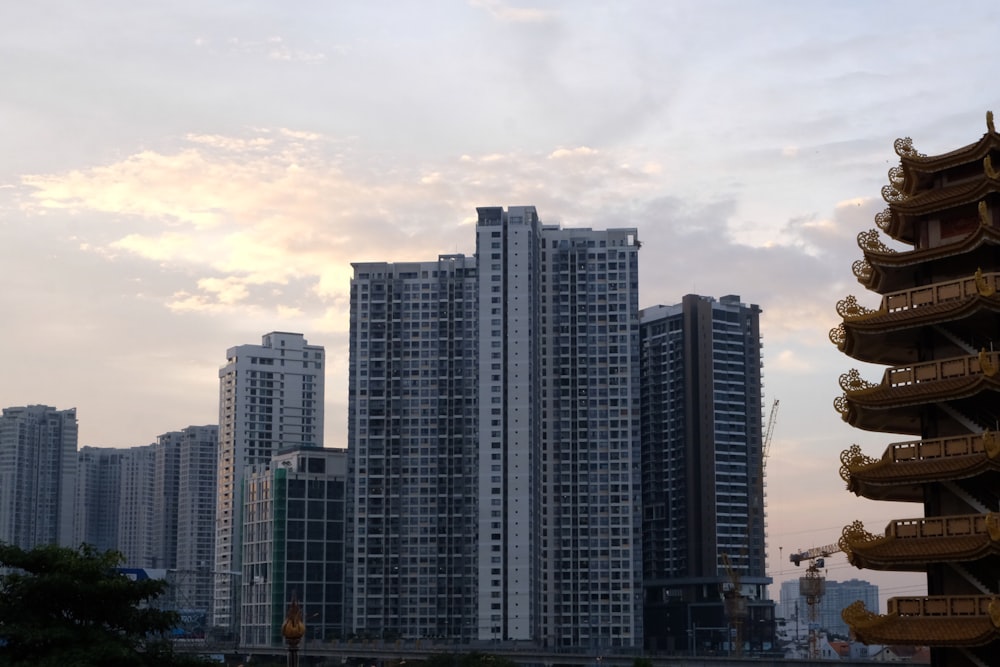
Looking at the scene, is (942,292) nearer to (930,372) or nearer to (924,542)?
(930,372)

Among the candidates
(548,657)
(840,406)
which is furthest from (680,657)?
(840,406)

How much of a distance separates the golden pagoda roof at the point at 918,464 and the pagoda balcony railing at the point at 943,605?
383cm

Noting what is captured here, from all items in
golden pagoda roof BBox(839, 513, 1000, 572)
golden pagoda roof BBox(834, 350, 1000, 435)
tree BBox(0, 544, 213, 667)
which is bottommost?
tree BBox(0, 544, 213, 667)

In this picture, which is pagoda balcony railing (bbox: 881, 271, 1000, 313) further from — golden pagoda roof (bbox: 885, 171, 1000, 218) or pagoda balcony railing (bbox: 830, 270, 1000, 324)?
golden pagoda roof (bbox: 885, 171, 1000, 218)

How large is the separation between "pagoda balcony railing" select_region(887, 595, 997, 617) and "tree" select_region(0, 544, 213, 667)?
2565cm

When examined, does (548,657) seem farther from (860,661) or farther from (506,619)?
(860,661)

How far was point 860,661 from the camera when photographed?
157 meters

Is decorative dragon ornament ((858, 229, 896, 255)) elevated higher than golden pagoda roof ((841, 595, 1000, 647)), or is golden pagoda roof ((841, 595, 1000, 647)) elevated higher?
decorative dragon ornament ((858, 229, 896, 255))

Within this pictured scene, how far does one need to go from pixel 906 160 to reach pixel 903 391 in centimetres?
860

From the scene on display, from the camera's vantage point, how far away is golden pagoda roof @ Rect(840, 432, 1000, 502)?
43219 mm

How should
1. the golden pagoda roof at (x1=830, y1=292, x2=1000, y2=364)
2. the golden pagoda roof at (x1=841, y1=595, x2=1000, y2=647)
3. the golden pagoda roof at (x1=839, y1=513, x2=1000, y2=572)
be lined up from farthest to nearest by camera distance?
the golden pagoda roof at (x1=830, y1=292, x2=1000, y2=364) → the golden pagoda roof at (x1=839, y1=513, x2=1000, y2=572) → the golden pagoda roof at (x1=841, y1=595, x2=1000, y2=647)

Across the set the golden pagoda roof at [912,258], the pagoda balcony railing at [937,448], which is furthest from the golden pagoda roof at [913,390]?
the golden pagoda roof at [912,258]

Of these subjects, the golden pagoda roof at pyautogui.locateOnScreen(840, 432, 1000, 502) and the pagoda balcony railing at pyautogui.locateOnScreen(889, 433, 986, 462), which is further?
the pagoda balcony railing at pyautogui.locateOnScreen(889, 433, 986, 462)

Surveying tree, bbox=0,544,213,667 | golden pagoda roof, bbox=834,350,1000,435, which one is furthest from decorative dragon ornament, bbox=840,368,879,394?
tree, bbox=0,544,213,667
